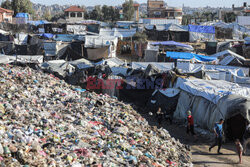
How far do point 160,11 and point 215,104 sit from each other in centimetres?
6558

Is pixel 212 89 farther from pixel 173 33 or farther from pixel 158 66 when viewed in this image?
pixel 173 33

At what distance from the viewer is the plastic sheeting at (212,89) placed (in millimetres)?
10013

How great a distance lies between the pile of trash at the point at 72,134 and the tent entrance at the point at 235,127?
5.15 ft

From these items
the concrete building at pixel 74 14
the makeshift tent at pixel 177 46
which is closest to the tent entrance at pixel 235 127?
the makeshift tent at pixel 177 46

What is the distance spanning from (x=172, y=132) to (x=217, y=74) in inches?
182

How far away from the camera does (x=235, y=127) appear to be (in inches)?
360

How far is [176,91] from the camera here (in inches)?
462

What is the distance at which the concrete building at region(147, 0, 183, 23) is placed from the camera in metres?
69.2

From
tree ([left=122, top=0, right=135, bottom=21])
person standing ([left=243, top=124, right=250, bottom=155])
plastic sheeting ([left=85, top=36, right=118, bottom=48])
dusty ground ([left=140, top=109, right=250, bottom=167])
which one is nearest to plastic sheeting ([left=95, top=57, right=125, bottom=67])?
plastic sheeting ([left=85, top=36, right=118, bottom=48])

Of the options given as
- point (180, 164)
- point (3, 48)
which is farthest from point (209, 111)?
point (3, 48)

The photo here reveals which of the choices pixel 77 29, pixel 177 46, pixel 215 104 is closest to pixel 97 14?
pixel 77 29

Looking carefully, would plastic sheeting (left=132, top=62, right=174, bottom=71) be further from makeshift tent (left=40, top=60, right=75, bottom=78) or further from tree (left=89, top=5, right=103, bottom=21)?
tree (left=89, top=5, right=103, bottom=21)

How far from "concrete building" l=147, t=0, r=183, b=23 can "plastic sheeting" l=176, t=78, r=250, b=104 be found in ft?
179

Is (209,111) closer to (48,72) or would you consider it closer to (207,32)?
(48,72)
